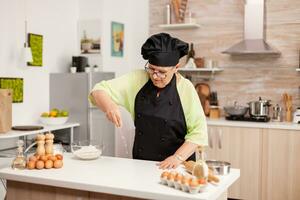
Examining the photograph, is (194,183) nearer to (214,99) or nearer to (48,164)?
(48,164)

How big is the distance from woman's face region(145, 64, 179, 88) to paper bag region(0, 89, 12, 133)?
187cm

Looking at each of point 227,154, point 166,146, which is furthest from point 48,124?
point 166,146

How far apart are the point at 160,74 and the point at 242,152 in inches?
89.5

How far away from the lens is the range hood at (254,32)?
452cm

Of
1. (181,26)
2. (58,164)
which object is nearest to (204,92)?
(181,26)

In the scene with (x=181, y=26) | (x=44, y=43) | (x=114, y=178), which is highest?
(x=181, y=26)

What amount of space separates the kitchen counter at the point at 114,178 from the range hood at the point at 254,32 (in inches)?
99.2

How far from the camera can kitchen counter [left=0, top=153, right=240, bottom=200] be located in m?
1.86

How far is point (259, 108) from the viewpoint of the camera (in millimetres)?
4461

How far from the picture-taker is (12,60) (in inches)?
169

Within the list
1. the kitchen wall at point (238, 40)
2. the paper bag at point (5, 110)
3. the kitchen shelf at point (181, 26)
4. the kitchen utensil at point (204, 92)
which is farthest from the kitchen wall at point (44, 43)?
the kitchen utensil at point (204, 92)

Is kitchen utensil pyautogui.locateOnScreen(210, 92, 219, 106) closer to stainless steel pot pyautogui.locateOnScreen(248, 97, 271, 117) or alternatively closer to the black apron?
stainless steel pot pyautogui.locateOnScreen(248, 97, 271, 117)

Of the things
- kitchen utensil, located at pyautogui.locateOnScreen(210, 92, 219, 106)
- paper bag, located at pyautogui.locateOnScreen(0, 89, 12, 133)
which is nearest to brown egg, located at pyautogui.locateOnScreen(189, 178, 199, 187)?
paper bag, located at pyautogui.locateOnScreen(0, 89, 12, 133)

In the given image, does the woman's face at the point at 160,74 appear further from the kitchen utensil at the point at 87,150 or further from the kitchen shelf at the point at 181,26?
the kitchen shelf at the point at 181,26
